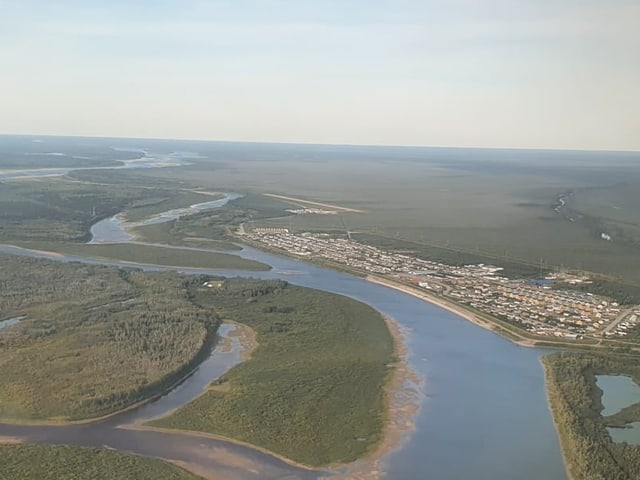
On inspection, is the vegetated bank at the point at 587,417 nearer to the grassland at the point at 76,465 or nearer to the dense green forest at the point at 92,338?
the grassland at the point at 76,465

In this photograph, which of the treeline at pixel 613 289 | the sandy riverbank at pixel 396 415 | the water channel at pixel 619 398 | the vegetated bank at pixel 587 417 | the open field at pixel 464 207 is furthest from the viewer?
the open field at pixel 464 207

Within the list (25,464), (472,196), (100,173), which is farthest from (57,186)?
(25,464)

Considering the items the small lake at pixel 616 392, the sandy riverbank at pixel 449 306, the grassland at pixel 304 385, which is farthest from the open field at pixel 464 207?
the grassland at pixel 304 385

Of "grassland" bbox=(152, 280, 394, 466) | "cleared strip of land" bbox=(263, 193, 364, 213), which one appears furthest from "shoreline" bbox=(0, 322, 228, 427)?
"cleared strip of land" bbox=(263, 193, 364, 213)

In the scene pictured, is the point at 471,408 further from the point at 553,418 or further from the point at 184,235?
the point at 184,235

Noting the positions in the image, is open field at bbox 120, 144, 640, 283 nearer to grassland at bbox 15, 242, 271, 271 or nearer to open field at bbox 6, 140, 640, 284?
open field at bbox 6, 140, 640, 284
